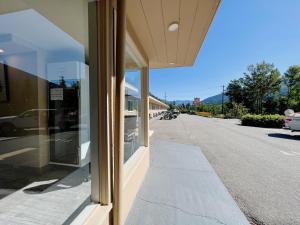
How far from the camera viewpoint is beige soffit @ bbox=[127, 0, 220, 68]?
78.0 inches

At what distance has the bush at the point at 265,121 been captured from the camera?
51.2 feet

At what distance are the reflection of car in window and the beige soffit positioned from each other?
6.86 ft

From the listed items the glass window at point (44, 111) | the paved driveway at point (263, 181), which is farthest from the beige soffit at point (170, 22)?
the paved driveway at point (263, 181)

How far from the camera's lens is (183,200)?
273 centimetres

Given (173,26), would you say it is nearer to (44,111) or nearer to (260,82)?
(44,111)

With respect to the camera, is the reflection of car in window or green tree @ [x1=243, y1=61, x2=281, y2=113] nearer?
the reflection of car in window

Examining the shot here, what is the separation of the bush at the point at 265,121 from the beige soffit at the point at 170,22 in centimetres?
1580

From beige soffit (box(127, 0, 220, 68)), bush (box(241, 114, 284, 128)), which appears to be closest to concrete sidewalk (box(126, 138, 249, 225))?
beige soffit (box(127, 0, 220, 68))

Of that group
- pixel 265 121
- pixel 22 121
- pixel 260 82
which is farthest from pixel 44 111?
pixel 260 82

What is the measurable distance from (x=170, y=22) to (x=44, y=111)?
265 cm

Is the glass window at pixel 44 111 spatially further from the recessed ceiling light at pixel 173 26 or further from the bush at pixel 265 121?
the bush at pixel 265 121

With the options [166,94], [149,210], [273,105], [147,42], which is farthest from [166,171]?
[166,94]

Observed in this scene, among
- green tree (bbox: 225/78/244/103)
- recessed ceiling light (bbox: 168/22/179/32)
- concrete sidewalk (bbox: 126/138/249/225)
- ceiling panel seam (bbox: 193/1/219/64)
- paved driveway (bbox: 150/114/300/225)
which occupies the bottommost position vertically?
paved driveway (bbox: 150/114/300/225)

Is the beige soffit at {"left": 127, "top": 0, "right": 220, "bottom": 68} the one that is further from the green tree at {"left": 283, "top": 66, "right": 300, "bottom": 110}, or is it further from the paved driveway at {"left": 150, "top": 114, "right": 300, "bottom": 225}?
the green tree at {"left": 283, "top": 66, "right": 300, "bottom": 110}
